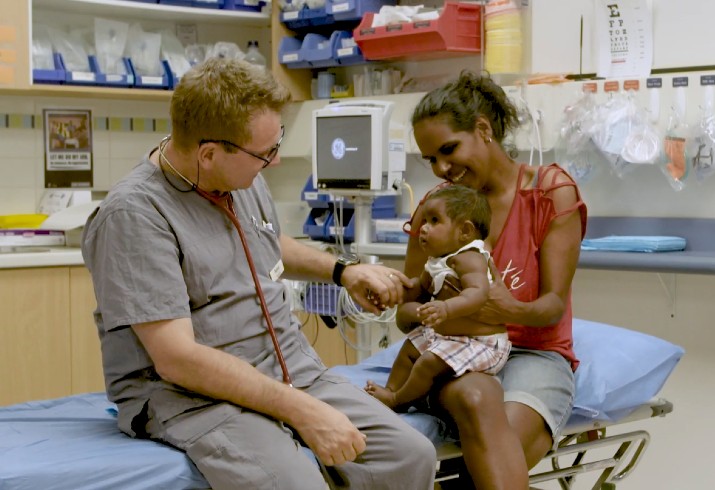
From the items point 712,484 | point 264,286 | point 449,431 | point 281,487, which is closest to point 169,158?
point 264,286

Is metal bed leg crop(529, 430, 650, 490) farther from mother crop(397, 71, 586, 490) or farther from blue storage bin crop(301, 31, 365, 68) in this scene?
blue storage bin crop(301, 31, 365, 68)

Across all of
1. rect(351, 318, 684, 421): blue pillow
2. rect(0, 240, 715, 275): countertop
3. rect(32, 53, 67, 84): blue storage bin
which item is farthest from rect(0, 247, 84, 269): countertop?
rect(351, 318, 684, 421): blue pillow

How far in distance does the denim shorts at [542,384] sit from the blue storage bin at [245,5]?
2468mm

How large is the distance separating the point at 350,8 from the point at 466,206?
194 cm

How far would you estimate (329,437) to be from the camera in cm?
187

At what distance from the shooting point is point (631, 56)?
3.46 m

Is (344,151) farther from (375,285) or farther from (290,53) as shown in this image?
(375,285)

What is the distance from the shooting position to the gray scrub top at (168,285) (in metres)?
1.85

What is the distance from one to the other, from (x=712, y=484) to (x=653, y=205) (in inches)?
38.7

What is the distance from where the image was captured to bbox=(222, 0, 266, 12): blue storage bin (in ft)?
14.0

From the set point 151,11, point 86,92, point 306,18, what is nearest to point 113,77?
point 86,92

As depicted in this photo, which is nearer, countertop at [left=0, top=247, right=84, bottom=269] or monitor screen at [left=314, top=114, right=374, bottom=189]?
monitor screen at [left=314, top=114, right=374, bottom=189]

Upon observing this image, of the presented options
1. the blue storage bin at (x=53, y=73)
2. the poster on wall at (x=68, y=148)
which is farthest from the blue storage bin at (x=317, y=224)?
the blue storage bin at (x=53, y=73)

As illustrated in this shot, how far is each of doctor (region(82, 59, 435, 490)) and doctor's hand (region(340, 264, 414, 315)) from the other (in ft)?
0.75
